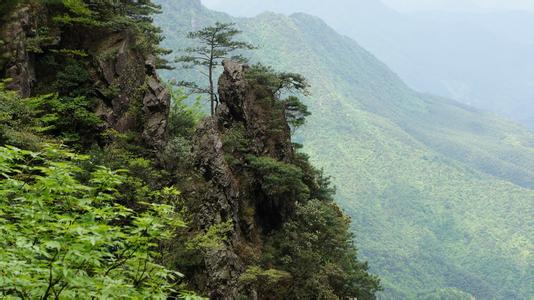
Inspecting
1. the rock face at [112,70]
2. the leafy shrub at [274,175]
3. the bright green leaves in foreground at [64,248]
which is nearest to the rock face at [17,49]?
the rock face at [112,70]

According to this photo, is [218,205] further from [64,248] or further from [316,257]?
[64,248]

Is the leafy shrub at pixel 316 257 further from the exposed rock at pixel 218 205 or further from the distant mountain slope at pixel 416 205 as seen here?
the distant mountain slope at pixel 416 205

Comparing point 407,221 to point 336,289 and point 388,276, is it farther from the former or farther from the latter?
point 336,289

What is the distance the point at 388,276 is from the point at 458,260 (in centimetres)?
3618

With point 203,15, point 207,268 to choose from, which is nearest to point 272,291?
point 207,268

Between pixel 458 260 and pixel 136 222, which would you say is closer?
pixel 136 222

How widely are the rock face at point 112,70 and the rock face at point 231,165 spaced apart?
8.83 ft

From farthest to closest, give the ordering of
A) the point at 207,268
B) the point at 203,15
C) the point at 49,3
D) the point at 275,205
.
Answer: the point at 203,15 < the point at 275,205 < the point at 49,3 < the point at 207,268

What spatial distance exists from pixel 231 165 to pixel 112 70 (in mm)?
8075

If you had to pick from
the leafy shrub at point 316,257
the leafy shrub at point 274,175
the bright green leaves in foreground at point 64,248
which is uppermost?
the bright green leaves in foreground at point 64,248

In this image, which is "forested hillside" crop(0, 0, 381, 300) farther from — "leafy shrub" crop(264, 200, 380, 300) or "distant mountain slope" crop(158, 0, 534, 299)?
"distant mountain slope" crop(158, 0, 534, 299)

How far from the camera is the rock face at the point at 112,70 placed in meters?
20.2

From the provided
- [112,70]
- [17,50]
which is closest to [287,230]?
[112,70]

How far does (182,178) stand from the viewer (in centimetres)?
2284
